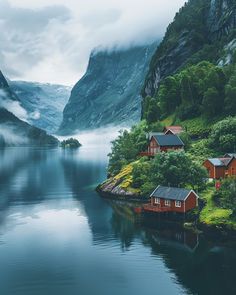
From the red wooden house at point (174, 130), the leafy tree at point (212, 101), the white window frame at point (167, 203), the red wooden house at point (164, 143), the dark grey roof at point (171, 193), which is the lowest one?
the white window frame at point (167, 203)

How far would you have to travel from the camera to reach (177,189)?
10275 cm

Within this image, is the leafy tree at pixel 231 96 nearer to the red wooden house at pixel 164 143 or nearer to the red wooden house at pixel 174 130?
the red wooden house at pixel 174 130

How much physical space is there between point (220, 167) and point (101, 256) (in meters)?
47.9

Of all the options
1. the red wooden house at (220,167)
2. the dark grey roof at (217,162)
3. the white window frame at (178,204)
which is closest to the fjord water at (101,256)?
the white window frame at (178,204)

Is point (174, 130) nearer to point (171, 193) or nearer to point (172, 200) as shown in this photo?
point (171, 193)

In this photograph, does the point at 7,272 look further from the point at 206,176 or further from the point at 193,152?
the point at 193,152

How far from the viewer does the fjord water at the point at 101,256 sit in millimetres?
65562

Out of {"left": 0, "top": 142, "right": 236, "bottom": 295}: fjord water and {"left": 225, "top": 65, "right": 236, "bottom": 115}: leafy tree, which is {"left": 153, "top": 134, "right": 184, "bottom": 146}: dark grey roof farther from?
{"left": 0, "top": 142, "right": 236, "bottom": 295}: fjord water

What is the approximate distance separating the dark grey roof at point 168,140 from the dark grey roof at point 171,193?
41.3 m

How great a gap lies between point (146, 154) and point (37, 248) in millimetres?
75022

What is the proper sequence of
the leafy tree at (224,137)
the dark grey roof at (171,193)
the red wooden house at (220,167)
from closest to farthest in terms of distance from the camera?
1. the dark grey roof at (171,193)
2. the red wooden house at (220,167)
3. the leafy tree at (224,137)

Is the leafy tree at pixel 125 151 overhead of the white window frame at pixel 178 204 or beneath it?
overhead

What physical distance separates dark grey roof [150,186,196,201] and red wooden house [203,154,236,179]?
52.3 feet

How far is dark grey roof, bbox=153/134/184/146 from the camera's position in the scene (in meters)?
146
